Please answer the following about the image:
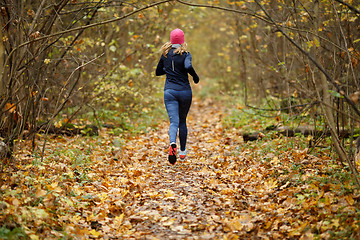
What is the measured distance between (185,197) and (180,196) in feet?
0.30

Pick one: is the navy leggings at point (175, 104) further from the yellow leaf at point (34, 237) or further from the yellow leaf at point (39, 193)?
the yellow leaf at point (34, 237)

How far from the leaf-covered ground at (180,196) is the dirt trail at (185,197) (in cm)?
1

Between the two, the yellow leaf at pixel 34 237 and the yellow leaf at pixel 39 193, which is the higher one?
the yellow leaf at pixel 39 193

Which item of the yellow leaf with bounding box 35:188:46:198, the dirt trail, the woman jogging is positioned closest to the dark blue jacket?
the woman jogging

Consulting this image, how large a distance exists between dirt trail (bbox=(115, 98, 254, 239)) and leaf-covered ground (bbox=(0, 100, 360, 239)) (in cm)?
1

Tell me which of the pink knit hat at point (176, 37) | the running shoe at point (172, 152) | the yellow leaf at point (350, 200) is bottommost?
the yellow leaf at point (350, 200)

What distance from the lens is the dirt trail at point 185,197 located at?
155 inches

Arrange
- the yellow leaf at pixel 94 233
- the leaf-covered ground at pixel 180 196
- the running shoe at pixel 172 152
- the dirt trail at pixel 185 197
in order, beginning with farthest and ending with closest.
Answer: the running shoe at pixel 172 152
the dirt trail at pixel 185 197
the yellow leaf at pixel 94 233
the leaf-covered ground at pixel 180 196

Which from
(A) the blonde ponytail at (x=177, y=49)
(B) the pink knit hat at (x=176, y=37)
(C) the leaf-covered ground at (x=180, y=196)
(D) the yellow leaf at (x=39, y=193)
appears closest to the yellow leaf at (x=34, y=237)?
(C) the leaf-covered ground at (x=180, y=196)

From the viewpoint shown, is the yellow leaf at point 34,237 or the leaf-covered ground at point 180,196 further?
the leaf-covered ground at point 180,196

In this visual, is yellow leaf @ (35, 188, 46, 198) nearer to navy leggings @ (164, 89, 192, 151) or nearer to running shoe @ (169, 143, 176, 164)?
running shoe @ (169, 143, 176, 164)

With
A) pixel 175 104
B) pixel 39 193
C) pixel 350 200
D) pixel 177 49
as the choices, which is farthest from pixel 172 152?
pixel 350 200

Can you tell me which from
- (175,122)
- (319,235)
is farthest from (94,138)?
(319,235)

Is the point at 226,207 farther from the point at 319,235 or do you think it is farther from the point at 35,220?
the point at 35,220
